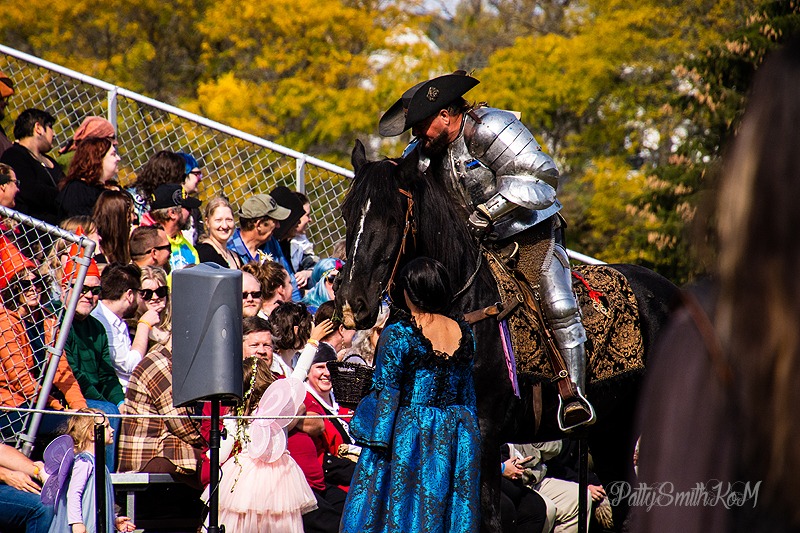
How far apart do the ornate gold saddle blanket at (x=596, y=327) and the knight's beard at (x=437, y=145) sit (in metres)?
0.64

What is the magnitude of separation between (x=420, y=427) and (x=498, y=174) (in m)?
1.47

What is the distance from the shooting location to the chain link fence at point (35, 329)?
6688 millimetres

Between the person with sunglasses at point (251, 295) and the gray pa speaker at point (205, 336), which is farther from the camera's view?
the person with sunglasses at point (251, 295)

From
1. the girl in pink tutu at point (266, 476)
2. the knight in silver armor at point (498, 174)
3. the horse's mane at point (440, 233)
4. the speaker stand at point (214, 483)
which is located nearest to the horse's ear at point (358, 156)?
the knight in silver armor at point (498, 174)

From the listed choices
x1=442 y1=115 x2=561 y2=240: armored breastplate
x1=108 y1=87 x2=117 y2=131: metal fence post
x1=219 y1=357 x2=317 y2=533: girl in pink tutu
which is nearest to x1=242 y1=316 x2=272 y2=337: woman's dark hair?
x1=219 y1=357 x2=317 y2=533: girl in pink tutu

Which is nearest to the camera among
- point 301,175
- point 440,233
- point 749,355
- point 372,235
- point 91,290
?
point 749,355

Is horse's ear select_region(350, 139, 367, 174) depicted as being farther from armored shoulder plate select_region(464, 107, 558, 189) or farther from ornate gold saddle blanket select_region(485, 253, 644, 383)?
ornate gold saddle blanket select_region(485, 253, 644, 383)

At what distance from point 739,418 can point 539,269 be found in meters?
4.60

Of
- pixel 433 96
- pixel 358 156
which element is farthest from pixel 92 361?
pixel 433 96

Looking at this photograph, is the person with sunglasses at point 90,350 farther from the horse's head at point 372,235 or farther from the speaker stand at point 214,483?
the horse's head at point 372,235

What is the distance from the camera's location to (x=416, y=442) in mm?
5484

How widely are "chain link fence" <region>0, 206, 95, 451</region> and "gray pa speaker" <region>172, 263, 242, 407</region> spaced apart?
4.92 ft

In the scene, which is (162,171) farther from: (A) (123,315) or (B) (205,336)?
(B) (205,336)

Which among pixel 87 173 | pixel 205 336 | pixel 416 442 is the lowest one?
pixel 416 442
